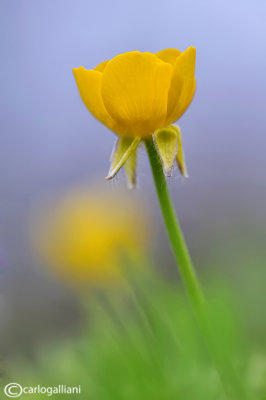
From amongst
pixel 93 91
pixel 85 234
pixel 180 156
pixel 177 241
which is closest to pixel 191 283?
pixel 177 241

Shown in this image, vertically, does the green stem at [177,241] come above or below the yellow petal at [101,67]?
below

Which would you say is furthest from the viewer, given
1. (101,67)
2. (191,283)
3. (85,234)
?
(85,234)

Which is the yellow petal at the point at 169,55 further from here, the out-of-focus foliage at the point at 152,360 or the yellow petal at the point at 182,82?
the out-of-focus foliage at the point at 152,360

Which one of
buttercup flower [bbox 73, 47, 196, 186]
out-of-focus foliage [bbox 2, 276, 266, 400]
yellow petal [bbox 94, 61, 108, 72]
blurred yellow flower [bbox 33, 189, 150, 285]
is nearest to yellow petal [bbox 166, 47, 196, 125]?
buttercup flower [bbox 73, 47, 196, 186]

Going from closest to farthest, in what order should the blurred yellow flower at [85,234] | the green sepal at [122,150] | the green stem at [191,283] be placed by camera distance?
the green stem at [191,283]
the green sepal at [122,150]
the blurred yellow flower at [85,234]

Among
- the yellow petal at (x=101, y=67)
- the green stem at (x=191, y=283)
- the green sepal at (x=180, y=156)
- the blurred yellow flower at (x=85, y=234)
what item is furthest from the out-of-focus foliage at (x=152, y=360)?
the blurred yellow flower at (x=85, y=234)

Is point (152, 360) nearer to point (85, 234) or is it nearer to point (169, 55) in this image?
point (169, 55)

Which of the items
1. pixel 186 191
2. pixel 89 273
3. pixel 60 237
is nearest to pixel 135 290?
pixel 89 273

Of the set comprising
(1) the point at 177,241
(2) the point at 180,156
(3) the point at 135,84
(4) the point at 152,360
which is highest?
(3) the point at 135,84

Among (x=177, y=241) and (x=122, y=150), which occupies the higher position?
(x=122, y=150)
